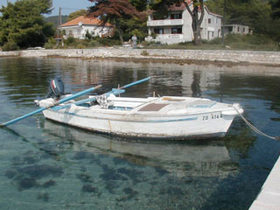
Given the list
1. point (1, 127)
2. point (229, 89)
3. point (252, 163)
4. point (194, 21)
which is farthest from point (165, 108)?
point (194, 21)

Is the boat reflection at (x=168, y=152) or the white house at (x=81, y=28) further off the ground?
the white house at (x=81, y=28)

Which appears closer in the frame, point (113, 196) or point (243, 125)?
point (113, 196)

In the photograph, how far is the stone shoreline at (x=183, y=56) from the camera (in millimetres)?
34812

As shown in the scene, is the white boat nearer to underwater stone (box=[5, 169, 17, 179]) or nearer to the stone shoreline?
underwater stone (box=[5, 169, 17, 179])

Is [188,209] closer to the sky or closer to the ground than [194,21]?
closer to the ground

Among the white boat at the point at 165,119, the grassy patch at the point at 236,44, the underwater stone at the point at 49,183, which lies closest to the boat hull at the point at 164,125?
the white boat at the point at 165,119

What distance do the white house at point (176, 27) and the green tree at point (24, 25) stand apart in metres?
26.1

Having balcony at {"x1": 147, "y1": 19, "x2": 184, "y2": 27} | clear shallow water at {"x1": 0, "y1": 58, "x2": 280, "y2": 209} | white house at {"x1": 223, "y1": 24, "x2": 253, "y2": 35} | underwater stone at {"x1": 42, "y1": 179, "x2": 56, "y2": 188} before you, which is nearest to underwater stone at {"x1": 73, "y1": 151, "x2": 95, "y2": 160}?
clear shallow water at {"x1": 0, "y1": 58, "x2": 280, "y2": 209}

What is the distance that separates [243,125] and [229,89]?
27.8 ft

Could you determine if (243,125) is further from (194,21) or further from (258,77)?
(194,21)

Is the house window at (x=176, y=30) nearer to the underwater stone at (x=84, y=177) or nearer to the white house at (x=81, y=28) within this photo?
the white house at (x=81, y=28)

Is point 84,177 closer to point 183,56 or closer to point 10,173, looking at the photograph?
point 10,173

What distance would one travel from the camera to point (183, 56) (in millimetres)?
40500

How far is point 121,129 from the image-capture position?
10.6 metres
